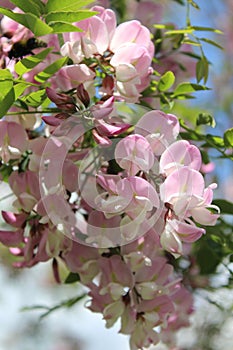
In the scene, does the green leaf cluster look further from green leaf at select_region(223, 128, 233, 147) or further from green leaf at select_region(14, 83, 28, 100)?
green leaf at select_region(223, 128, 233, 147)

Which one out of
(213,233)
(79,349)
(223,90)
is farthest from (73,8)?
(79,349)

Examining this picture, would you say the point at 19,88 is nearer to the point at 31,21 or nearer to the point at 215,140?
the point at 31,21

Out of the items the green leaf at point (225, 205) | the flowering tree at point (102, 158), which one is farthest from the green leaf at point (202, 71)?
the green leaf at point (225, 205)

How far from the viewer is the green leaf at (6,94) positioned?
0.54 metres

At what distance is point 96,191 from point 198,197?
12cm

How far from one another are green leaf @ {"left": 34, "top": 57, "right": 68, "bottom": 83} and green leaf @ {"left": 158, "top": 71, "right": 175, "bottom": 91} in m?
0.12

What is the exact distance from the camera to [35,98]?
0.58 metres

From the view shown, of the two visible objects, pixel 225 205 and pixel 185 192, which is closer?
pixel 185 192

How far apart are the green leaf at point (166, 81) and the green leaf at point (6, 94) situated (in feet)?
0.55

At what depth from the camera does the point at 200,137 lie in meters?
0.69

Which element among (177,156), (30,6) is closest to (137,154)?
(177,156)

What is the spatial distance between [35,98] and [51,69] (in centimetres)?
3

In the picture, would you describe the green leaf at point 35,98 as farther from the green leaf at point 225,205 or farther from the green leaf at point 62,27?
the green leaf at point 225,205

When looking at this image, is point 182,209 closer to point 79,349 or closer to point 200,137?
point 200,137
